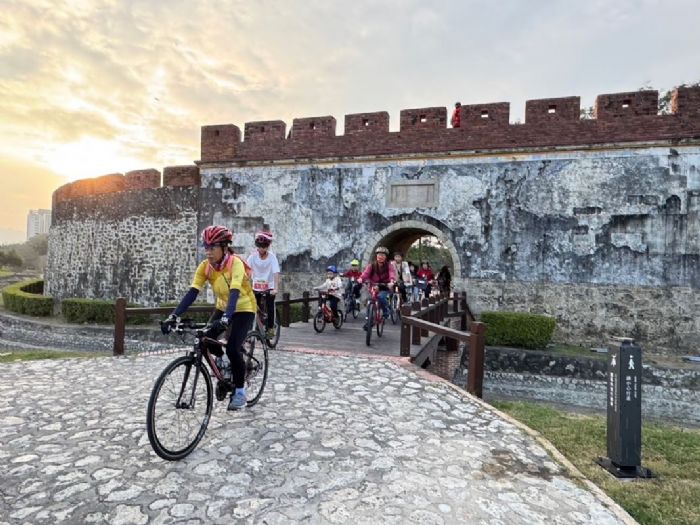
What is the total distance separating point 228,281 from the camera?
12.7ft

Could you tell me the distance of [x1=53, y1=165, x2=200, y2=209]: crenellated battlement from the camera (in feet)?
48.1

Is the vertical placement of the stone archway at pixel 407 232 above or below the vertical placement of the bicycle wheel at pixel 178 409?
above

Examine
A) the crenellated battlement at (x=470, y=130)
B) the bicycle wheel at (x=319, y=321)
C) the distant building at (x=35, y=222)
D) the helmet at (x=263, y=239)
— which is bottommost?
the bicycle wheel at (x=319, y=321)

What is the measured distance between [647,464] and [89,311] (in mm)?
14003

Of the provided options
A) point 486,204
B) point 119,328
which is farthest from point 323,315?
point 486,204

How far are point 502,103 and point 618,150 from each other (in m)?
3.05

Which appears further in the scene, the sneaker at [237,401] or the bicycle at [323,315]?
the bicycle at [323,315]

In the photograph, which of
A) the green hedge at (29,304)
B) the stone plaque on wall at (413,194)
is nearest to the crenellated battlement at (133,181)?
the green hedge at (29,304)

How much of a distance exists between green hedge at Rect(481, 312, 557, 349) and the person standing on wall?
529 cm

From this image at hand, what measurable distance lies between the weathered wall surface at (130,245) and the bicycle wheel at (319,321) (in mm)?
7149

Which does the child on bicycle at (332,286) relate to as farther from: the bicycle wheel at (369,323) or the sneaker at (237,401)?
the sneaker at (237,401)

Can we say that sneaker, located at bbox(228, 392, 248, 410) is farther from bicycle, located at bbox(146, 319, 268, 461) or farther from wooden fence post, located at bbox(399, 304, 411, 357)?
wooden fence post, located at bbox(399, 304, 411, 357)

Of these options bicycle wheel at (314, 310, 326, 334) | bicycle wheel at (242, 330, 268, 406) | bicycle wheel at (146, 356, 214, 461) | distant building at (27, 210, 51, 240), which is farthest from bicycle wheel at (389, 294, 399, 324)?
distant building at (27, 210, 51, 240)

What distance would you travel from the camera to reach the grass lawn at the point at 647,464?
3.00m
